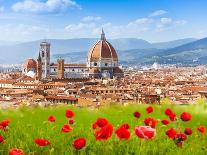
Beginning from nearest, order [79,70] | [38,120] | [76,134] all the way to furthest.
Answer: [76,134], [38,120], [79,70]

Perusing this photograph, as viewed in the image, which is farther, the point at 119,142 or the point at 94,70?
the point at 94,70

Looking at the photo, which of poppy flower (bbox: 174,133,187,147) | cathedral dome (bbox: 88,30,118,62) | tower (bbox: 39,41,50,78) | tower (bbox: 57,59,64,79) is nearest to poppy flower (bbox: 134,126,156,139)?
poppy flower (bbox: 174,133,187,147)

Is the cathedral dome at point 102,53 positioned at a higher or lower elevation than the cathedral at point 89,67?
higher

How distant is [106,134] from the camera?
2869 millimetres

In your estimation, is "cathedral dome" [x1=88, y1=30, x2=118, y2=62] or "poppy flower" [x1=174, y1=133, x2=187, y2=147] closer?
"poppy flower" [x1=174, y1=133, x2=187, y2=147]

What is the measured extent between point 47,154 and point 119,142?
54 cm

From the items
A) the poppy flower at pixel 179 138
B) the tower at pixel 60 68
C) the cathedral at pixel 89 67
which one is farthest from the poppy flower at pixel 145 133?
the cathedral at pixel 89 67

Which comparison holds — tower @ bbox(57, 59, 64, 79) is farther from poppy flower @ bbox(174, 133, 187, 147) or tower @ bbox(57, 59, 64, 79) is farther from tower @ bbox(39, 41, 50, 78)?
poppy flower @ bbox(174, 133, 187, 147)

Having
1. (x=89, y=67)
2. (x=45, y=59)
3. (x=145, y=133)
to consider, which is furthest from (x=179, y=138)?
(x=45, y=59)

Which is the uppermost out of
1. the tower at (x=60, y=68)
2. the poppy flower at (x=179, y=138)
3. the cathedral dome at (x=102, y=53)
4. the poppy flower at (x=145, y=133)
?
the cathedral dome at (x=102, y=53)

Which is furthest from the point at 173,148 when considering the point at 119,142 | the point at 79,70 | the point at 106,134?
the point at 79,70

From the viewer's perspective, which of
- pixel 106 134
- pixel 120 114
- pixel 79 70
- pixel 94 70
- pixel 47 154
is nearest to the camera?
pixel 106 134

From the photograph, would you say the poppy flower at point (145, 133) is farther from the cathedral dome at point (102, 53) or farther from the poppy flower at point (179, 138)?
the cathedral dome at point (102, 53)

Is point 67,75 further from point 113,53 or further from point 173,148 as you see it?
point 173,148
